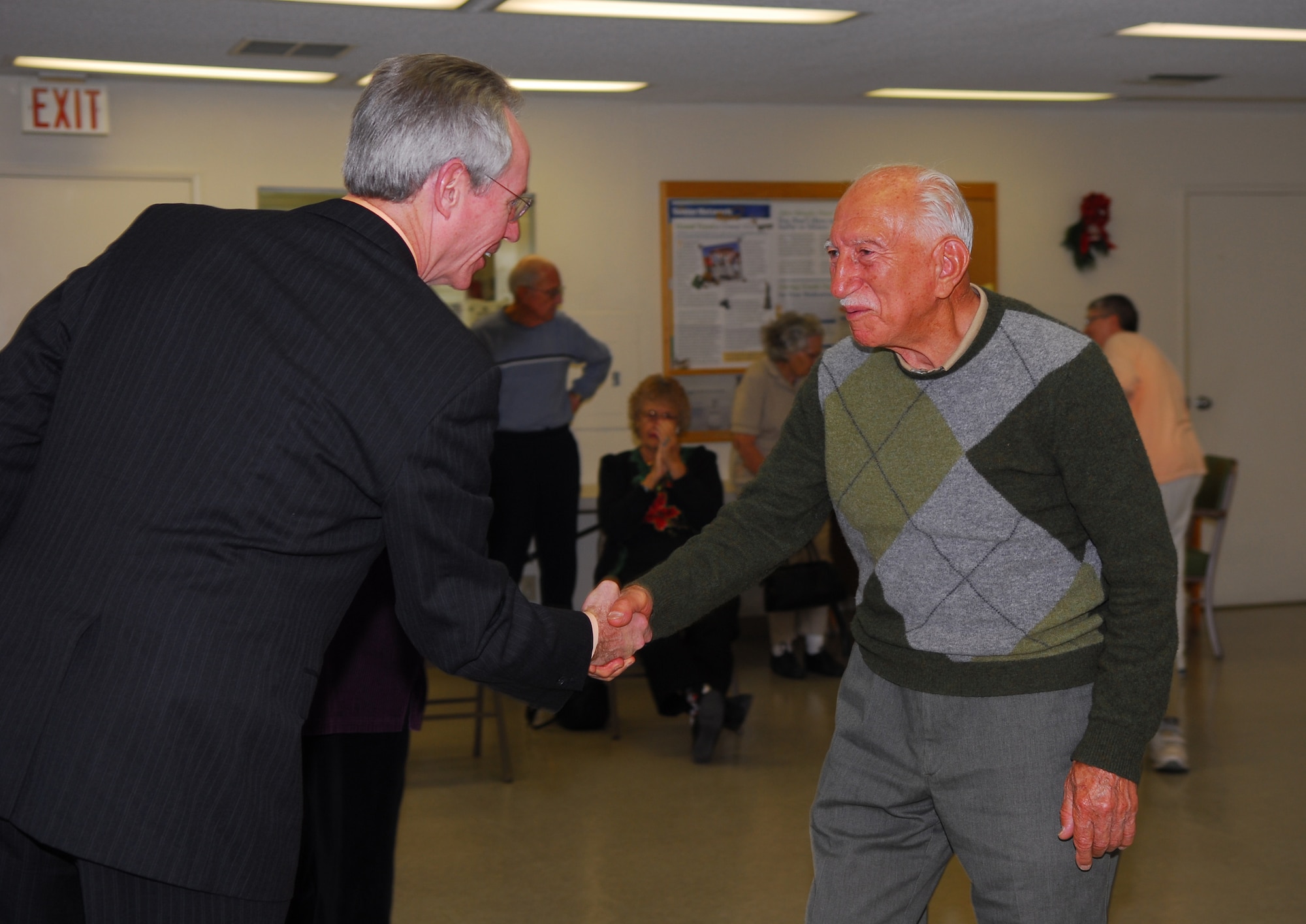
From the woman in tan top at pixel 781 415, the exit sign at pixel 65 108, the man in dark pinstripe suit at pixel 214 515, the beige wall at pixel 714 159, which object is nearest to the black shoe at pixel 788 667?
the woman in tan top at pixel 781 415

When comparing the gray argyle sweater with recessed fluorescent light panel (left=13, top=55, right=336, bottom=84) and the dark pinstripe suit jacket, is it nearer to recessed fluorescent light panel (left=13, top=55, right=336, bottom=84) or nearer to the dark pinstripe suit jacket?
the dark pinstripe suit jacket

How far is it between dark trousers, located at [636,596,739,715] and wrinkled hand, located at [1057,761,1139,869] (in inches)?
121

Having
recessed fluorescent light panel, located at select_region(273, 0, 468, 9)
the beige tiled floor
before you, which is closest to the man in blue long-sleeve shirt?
the beige tiled floor

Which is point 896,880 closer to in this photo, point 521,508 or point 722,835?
point 722,835

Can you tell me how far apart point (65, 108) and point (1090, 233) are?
5.17 metres

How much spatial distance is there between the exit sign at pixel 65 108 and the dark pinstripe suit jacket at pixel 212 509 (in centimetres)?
505

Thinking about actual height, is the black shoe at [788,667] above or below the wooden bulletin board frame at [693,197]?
below

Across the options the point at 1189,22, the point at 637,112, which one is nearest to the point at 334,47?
the point at 637,112

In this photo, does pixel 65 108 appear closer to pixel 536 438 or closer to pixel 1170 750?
pixel 536 438

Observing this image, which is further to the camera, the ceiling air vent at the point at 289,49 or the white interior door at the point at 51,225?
the white interior door at the point at 51,225

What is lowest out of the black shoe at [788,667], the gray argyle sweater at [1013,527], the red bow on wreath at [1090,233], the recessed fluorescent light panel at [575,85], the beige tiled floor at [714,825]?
the beige tiled floor at [714,825]

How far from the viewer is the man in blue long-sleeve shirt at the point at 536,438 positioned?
5621 mm

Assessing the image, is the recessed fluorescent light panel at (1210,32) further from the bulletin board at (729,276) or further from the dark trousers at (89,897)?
the dark trousers at (89,897)

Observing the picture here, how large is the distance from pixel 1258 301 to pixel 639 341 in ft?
11.7
